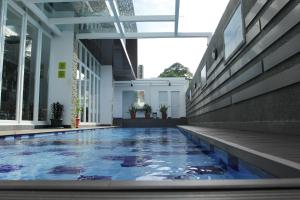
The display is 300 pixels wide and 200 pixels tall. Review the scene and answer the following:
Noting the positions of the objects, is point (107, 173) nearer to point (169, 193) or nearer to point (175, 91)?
point (169, 193)

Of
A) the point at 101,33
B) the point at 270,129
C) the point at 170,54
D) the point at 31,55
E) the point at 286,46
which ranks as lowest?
the point at 270,129

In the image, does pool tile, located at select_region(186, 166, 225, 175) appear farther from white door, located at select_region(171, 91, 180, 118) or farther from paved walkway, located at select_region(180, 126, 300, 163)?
white door, located at select_region(171, 91, 180, 118)

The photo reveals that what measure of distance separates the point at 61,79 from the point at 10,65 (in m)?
2.75

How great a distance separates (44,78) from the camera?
29.9ft

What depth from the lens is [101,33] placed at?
32.8 feet

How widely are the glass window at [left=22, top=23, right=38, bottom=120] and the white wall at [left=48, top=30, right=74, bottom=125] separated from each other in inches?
48.0

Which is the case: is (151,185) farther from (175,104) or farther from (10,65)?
(175,104)

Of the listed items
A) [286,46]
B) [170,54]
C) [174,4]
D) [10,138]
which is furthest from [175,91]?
[170,54]

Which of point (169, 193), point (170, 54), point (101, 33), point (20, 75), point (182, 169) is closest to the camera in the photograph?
point (169, 193)

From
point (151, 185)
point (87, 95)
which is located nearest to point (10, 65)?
point (87, 95)

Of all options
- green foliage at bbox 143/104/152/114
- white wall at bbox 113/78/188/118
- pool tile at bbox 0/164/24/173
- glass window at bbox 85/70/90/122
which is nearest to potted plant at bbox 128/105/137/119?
green foliage at bbox 143/104/152/114

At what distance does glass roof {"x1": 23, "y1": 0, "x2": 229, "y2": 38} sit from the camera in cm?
773

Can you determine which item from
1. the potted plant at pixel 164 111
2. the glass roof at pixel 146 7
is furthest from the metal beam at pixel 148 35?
the potted plant at pixel 164 111

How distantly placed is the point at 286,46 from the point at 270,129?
3.40ft
